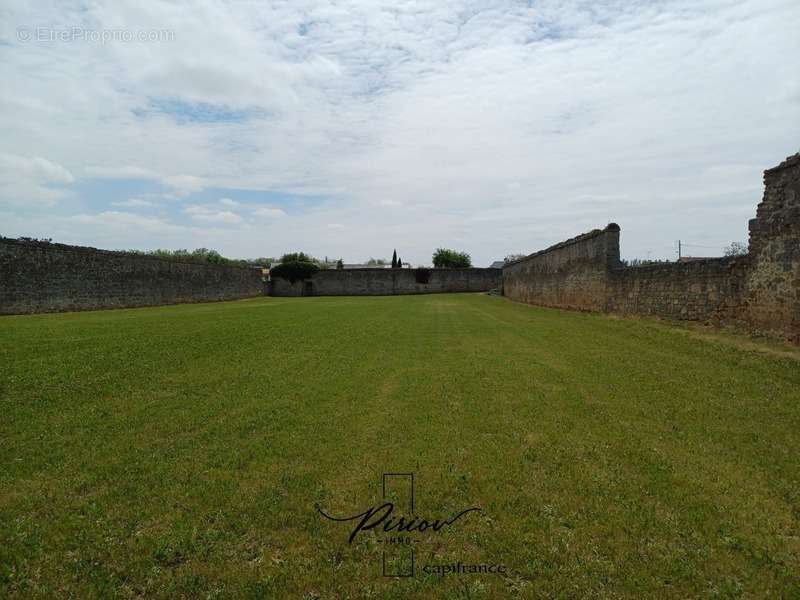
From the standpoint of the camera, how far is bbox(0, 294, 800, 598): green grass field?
2.66m

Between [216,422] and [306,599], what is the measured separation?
3.28m

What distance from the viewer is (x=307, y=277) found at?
52.0 metres

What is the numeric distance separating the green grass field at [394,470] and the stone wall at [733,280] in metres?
2.42

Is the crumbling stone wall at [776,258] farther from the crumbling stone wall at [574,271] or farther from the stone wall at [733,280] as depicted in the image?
the crumbling stone wall at [574,271]

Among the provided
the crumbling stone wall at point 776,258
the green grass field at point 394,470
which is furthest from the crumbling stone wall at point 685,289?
the green grass field at point 394,470

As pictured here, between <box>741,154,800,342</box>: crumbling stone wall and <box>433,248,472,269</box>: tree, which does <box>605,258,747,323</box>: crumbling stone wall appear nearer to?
<box>741,154,800,342</box>: crumbling stone wall

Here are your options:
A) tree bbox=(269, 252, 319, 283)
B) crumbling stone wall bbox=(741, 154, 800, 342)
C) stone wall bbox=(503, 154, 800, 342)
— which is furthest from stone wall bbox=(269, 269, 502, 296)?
crumbling stone wall bbox=(741, 154, 800, 342)

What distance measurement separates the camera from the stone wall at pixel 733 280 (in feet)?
31.5

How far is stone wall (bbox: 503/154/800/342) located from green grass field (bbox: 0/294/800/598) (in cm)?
242

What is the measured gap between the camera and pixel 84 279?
76.7 feet

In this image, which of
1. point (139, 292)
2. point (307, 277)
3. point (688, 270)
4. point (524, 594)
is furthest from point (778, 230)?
point (307, 277)

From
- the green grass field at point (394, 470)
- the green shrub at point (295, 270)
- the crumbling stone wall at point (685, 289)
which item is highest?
the green shrub at point (295, 270)

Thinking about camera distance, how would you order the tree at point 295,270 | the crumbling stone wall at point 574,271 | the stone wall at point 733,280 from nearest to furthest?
the stone wall at point 733,280, the crumbling stone wall at point 574,271, the tree at point 295,270

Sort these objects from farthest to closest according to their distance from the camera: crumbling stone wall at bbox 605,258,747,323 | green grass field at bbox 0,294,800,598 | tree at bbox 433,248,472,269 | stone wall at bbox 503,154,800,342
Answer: tree at bbox 433,248,472,269 → crumbling stone wall at bbox 605,258,747,323 → stone wall at bbox 503,154,800,342 → green grass field at bbox 0,294,800,598
